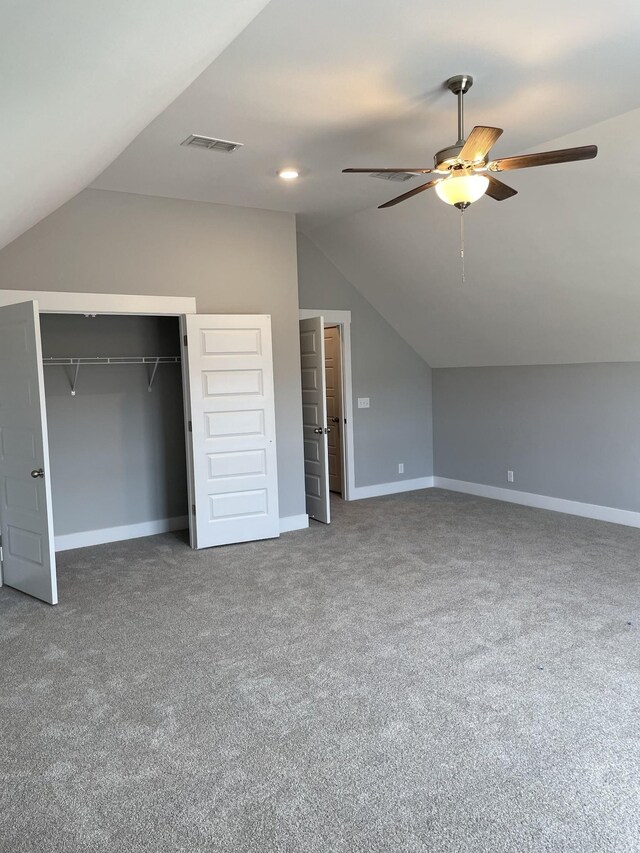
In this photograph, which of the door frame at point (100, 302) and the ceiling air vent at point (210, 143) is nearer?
the ceiling air vent at point (210, 143)

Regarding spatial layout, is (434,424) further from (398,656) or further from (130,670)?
(130,670)

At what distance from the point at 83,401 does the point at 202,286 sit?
59.3 inches

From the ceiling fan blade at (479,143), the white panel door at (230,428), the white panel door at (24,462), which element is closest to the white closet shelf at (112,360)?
the white panel door at (230,428)

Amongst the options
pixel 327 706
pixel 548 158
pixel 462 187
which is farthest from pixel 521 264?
pixel 327 706

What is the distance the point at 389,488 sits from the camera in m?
7.72

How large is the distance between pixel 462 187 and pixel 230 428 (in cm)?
305

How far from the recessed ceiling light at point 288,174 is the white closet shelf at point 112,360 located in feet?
6.76

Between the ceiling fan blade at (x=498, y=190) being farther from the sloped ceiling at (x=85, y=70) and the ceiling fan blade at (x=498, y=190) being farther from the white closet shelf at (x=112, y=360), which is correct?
the white closet shelf at (x=112, y=360)

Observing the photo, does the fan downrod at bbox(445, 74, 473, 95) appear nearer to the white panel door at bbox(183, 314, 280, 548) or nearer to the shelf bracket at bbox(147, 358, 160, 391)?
the white panel door at bbox(183, 314, 280, 548)

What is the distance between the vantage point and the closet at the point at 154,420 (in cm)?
534

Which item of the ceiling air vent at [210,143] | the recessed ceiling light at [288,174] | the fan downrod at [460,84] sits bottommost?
the fan downrod at [460,84]

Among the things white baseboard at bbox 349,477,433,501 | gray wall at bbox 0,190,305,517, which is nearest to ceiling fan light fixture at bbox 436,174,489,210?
gray wall at bbox 0,190,305,517

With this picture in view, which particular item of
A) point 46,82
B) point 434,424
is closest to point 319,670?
point 46,82

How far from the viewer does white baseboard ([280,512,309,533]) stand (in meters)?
5.99
